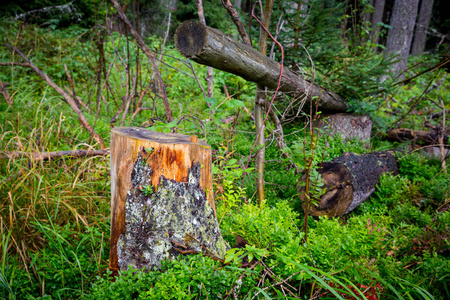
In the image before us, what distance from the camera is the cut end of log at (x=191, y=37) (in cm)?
215

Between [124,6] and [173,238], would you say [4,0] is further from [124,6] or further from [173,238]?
[173,238]

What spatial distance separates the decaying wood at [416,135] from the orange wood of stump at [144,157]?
168 inches

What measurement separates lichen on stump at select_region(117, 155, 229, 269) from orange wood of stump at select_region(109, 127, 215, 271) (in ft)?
0.11

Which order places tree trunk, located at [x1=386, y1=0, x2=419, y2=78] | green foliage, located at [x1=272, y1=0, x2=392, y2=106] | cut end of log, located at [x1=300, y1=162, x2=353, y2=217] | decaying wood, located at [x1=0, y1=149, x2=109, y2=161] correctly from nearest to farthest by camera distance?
decaying wood, located at [x1=0, y1=149, x2=109, y2=161] → cut end of log, located at [x1=300, y1=162, x2=353, y2=217] → green foliage, located at [x1=272, y1=0, x2=392, y2=106] → tree trunk, located at [x1=386, y1=0, x2=419, y2=78]

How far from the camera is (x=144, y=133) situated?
2.03 m

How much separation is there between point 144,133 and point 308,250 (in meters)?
1.38

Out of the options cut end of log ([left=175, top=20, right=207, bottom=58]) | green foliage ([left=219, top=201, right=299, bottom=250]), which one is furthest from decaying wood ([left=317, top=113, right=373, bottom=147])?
cut end of log ([left=175, top=20, right=207, bottom=58])

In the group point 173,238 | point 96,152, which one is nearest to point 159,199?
point 173,238

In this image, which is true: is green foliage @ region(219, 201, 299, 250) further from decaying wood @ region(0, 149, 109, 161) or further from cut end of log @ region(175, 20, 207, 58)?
decaying wood @ region(0, 149, 109, 161)

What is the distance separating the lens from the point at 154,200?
1781 mm

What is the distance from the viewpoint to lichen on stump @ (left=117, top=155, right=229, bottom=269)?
1.78 meters

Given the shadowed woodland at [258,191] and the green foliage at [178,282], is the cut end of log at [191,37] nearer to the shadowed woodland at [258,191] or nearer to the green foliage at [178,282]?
the shadowed woodland at [258,191]

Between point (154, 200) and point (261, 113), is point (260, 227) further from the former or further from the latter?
point (261, 113)

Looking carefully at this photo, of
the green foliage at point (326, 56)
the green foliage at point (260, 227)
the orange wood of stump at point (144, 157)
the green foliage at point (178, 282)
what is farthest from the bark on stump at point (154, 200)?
the green foliage at point (326, 56)
